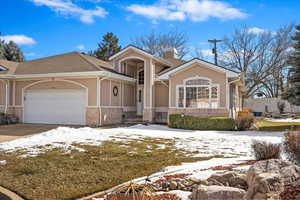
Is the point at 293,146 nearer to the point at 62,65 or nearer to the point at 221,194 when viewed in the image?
the point at 221,194

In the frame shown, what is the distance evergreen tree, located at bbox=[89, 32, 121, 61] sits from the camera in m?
38.8

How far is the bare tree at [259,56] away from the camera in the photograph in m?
29.7

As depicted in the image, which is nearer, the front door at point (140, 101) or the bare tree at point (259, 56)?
the front door at point (140, 101)

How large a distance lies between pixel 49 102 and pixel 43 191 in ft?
44.4

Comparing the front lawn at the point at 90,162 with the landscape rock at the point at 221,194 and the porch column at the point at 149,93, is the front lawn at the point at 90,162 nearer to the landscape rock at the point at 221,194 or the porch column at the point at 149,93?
the landscape rock at the point at 221,194

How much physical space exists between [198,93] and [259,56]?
63.0ft

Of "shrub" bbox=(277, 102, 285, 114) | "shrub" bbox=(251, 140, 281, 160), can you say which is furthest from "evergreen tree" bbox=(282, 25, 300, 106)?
"shrub" bbox=(277, 102, 285, 114)

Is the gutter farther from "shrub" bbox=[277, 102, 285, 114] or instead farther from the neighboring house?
"shrub" bbox=[277, 102, 285, 114]

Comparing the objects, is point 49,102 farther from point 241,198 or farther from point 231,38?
point 231,38

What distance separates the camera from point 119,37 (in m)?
40.1

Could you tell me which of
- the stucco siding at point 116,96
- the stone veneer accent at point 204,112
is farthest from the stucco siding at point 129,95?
the stone veneer accent at point 204,112

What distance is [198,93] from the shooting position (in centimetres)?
1580

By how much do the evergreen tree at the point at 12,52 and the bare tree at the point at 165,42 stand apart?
16.9 meters

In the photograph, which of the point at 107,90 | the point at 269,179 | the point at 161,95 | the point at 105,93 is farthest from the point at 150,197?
the point at 161,95
